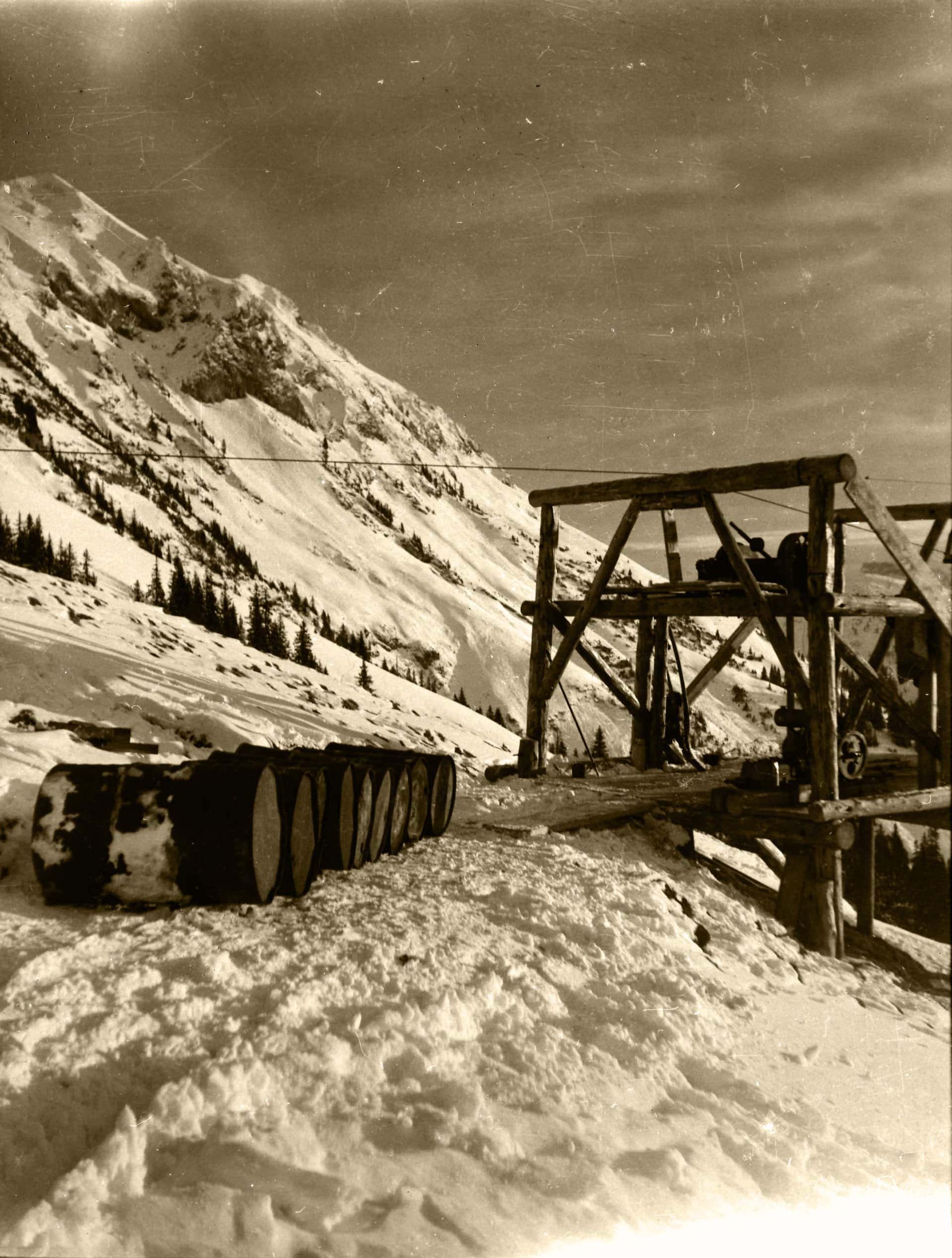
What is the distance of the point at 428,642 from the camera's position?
6353cm

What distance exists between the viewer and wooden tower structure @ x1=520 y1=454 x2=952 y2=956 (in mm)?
2701

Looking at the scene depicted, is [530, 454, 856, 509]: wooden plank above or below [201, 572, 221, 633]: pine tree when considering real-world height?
below

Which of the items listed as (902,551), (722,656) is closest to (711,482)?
(722,656)

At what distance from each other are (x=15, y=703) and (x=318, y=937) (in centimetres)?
585

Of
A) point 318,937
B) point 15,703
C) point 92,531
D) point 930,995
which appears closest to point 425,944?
point 318,937

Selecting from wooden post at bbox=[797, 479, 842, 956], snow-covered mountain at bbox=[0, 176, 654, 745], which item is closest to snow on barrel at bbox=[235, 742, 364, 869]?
wooden post at bbox=[797, 479, 842, 956]

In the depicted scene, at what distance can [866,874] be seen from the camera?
525cm

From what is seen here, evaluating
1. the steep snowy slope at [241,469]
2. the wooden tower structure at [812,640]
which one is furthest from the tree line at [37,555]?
the wooden tower structure at [812,640]

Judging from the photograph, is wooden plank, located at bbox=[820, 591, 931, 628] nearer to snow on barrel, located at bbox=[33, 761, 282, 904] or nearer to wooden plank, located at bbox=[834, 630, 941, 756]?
wooden plank, located at bbox=[834, 630, 941, 756]

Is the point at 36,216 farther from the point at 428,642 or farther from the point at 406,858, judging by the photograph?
the point at 406,858

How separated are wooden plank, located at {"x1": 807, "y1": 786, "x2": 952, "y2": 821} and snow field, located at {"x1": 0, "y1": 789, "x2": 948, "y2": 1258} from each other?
50cm

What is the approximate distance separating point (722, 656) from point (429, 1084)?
677 cm

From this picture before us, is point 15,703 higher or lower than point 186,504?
lower

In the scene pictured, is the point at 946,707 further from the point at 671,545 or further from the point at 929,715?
the point at 671,545
